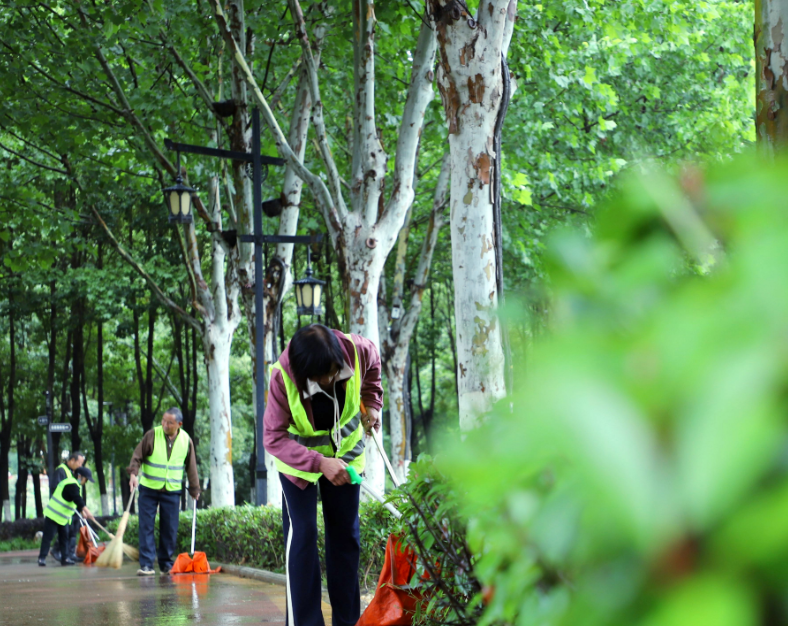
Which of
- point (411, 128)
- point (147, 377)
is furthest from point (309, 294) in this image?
point (147, 377)

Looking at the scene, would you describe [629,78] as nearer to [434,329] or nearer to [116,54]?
[116,54]

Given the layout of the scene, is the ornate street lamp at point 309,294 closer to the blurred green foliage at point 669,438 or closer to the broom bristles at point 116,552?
the broom bristles at point 116,552

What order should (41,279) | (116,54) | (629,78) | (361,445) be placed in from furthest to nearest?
(41,279)
(629,78)
(116,54)
(361,445)

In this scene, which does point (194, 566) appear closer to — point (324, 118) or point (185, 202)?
point (185, 202)

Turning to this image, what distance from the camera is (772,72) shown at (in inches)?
161

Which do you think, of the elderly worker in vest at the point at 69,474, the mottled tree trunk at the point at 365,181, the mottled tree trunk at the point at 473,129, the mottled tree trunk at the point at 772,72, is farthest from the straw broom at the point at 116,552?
the mottled tree trunk at the point at 772,72

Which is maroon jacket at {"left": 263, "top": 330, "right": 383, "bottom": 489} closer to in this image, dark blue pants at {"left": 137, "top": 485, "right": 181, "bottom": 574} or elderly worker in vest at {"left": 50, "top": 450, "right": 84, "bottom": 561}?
dark blue pants at {"left": 137, "top": 485, "right": 181, "bottom": 574}

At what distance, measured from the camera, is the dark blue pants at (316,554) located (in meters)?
4.81

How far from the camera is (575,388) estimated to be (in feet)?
1.82

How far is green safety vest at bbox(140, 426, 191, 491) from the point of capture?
1259 cm

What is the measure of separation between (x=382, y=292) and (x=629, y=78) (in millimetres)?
7392

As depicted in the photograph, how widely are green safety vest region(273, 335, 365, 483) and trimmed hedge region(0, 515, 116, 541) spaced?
77.6 ft

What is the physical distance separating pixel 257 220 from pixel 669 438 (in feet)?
39.0

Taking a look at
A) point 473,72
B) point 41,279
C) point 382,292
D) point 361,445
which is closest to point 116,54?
point 382,292
